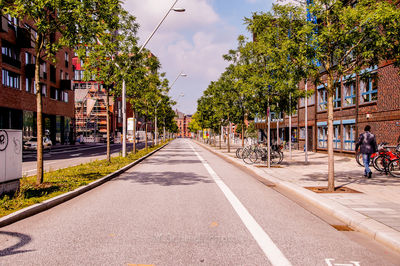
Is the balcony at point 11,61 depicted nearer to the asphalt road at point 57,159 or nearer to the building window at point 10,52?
the building window at point 10,52

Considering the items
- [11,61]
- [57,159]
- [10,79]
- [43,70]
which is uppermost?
[43,70]

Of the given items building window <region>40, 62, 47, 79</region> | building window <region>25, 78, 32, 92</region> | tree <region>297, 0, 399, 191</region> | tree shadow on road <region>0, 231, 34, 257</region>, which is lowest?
tree shadow on road <region>0, 231, 34, 257</region>

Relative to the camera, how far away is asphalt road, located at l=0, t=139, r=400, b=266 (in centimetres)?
380

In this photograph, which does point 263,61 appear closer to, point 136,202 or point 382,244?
point 136,202

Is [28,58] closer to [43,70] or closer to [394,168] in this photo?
[43,70]

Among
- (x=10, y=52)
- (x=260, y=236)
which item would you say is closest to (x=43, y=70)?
(x=10, y=52)

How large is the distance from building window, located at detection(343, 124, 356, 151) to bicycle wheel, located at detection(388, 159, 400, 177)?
10548mm

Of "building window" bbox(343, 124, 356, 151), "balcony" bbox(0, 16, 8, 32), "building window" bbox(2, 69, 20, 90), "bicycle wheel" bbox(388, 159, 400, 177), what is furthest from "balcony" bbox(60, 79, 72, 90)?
"bicycle wheel" bbox(388, 159, 400, 177)

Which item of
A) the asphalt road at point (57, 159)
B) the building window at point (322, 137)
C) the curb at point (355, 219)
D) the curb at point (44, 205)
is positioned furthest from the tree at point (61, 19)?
the building window at point (322, 137)

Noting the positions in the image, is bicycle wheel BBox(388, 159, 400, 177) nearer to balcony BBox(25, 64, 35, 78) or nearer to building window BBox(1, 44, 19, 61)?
building window BBox(1, 44, 19, 61)

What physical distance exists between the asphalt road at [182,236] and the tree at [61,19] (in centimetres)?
371

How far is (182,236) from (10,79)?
33632 mm

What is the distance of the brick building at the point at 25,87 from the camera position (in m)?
31.4

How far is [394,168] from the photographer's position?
11922 mm
